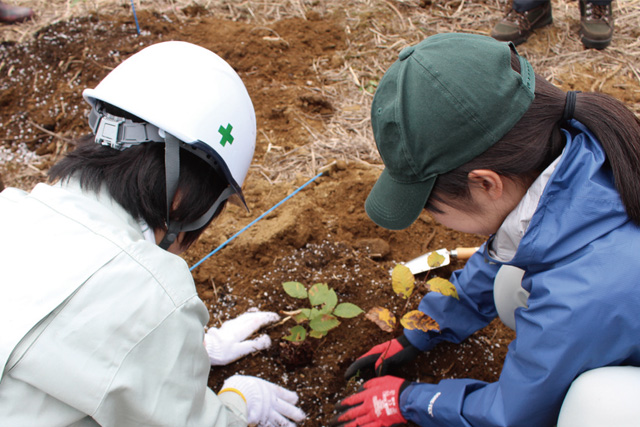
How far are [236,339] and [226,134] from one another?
0.86 m

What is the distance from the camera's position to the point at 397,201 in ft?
4.10

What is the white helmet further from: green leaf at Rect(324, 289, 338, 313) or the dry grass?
the dry grass

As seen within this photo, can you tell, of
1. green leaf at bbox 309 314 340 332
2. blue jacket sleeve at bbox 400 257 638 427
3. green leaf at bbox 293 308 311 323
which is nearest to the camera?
blue jacket sleeve at bbox 400 257 638 427

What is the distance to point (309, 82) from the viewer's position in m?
3.17

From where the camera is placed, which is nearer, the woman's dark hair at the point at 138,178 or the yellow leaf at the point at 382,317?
the woman's dark hair at the point at 138,178

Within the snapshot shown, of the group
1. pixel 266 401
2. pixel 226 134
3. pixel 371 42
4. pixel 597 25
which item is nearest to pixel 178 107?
pixel 226 134

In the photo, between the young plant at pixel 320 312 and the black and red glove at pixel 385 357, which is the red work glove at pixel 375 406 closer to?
the black and red glove at pixel 385 357

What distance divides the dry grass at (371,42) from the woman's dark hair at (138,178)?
139cm

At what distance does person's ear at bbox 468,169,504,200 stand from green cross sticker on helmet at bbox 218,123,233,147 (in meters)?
0.70

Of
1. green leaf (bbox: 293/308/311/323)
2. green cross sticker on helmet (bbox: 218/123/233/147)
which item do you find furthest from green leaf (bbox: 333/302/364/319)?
green cross sticker on helmet (bbox: 218/123/233/147)

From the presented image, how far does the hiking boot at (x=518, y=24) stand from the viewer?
3.21m

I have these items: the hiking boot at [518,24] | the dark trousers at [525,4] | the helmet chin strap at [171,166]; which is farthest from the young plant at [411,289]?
the dark trousers at [525,4]

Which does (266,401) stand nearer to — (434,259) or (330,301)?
(330,301)

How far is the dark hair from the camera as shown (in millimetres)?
1145
